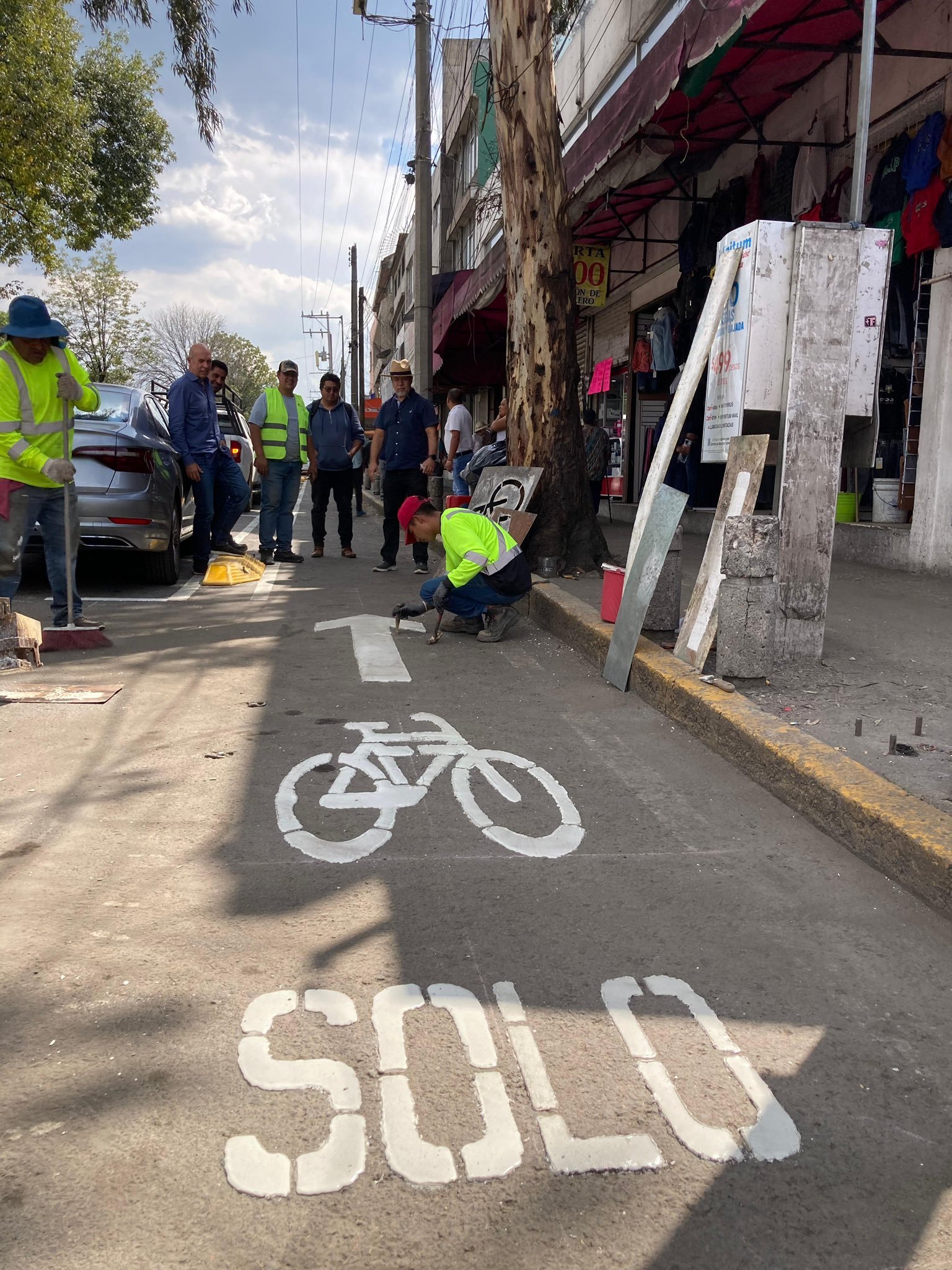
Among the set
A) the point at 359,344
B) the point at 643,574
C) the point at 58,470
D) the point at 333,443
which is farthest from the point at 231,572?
the point at 359,344

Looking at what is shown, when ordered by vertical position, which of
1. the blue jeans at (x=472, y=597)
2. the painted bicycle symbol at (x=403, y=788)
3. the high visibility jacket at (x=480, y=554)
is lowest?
the painted bicycle symbol at (x=403, y=788)

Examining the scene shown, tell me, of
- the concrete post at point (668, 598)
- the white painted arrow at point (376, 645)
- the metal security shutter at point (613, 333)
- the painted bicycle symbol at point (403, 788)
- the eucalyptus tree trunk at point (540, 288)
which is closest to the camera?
the painted bicycle symbol at point (403, 788)

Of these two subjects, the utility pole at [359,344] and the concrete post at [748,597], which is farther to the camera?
the utility pole at [359,344]

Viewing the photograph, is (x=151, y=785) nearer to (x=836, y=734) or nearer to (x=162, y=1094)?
(x=162, y=1094)

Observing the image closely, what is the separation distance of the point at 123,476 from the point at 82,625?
→ 1859mm

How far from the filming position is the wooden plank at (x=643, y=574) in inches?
215

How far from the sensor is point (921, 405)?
866 cm

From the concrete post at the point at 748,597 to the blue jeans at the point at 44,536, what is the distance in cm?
386

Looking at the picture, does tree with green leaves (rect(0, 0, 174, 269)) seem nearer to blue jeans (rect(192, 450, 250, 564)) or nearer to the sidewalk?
blue jeans (rect(192, 450, 250, 564))

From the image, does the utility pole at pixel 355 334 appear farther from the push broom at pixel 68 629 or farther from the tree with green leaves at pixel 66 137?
the push broom at pixel 68 629

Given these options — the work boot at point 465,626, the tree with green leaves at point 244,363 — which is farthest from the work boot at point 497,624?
the tree with green leaves at point 244,363

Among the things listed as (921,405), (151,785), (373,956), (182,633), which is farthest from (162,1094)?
(921,405)

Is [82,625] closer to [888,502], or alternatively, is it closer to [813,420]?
[813,420]

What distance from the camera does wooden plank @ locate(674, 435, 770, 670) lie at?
507 cm
